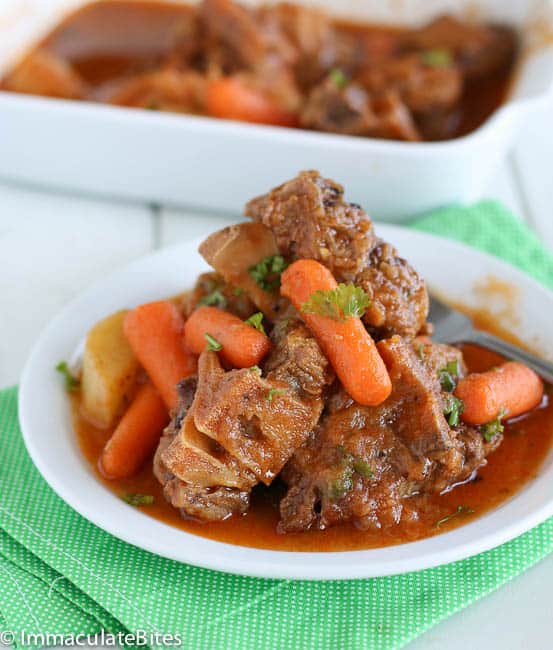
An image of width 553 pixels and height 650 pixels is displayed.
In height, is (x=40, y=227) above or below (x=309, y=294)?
below

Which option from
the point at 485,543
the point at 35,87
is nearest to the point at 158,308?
the point at 485,543

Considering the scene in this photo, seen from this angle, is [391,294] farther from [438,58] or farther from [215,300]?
[438,58]

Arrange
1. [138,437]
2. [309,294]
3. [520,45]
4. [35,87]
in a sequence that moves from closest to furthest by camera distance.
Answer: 1. [309,294]
2. [138,437]
3. [35,87]
4. [520,45]

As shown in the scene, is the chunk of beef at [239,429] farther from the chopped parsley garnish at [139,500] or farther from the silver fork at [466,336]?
the silver fork at [466,336]

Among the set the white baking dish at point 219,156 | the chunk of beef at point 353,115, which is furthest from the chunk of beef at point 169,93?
the chunk of beef at point 353,115

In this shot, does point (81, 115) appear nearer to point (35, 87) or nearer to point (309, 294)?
point (35, 87)
